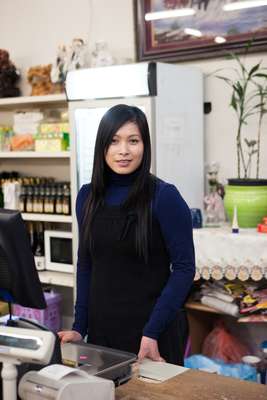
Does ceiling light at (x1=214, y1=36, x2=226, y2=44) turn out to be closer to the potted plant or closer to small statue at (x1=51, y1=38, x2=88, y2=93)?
the potted plant

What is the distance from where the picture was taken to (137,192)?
1.96 meters

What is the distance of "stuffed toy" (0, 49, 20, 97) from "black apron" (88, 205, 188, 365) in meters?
2.66

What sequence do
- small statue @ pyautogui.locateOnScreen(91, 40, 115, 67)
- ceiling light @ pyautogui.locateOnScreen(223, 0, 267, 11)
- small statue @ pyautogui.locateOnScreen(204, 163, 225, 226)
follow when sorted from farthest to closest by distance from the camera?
small statue @ pyautogui.locateOnScreen(91, 40, 115, 67), small statue @ pyautogui.locateOnScreen(204, 163, 225, 226), ceiling light @ pyautogui.locateOnScreen(223, 0, 267, 11)

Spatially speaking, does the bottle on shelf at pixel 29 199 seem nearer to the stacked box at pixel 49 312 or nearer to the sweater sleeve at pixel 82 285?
the stacked box at pixel 49 312

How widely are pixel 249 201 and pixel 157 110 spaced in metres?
0.75

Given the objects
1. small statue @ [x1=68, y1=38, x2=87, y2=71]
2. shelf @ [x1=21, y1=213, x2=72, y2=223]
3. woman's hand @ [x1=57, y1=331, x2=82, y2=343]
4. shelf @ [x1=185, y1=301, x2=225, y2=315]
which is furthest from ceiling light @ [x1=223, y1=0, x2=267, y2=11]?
woman's hand @ [x1=57, y1=331, x2=82, y2=343]

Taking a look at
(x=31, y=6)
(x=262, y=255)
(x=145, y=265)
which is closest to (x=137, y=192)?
(x=145, y=265)

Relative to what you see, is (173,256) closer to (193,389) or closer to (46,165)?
(193,389)

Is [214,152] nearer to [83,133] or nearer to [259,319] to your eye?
[83,133]

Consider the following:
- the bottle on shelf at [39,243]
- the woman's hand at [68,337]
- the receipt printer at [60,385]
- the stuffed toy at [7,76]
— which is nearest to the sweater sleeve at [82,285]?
the woman's hand at [68,337]

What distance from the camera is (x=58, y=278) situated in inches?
160

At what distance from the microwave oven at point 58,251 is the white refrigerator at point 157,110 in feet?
1.44

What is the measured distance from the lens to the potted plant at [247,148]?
332cm

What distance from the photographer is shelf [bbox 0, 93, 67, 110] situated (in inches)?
157
